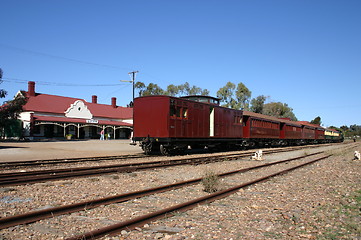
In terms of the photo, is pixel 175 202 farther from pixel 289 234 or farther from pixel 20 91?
pixel 20 91

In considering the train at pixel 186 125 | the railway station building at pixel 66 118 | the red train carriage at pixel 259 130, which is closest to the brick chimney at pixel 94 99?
the railway station building at pixel 66 118

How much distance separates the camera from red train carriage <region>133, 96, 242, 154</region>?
1645 centimetres

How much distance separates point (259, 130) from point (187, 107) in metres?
11.8

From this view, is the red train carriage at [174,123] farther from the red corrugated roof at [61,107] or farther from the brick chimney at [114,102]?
the brick chimney at [114,102]

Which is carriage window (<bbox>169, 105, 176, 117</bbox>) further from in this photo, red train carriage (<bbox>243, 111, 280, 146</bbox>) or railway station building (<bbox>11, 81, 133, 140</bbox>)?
railway station building (<bbox>11, 81, 133, 140</bbox>)

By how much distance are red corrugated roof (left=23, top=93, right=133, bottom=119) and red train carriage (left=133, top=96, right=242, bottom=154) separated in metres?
29.2

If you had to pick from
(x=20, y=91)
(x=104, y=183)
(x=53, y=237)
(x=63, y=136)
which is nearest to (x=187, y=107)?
(x=104, y=183)

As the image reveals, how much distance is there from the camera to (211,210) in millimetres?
5816

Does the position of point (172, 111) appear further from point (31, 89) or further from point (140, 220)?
point (31, 89)

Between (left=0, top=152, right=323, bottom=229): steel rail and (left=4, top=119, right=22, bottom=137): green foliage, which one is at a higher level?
(left=4, top=119, right=22, bottom=137): green foliage

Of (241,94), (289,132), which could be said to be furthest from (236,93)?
(289,132)

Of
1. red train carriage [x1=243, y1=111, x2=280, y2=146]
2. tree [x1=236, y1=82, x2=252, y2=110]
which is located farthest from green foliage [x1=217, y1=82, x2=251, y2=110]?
red train carriage [x1=243, y1=111, x2=280, y2=146]

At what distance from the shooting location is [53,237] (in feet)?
13.6

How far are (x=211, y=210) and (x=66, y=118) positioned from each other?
41835mm
